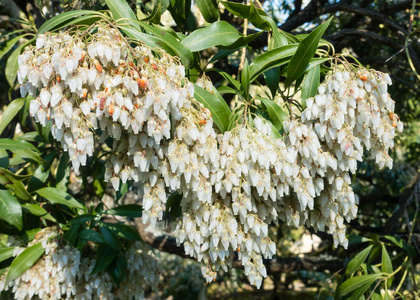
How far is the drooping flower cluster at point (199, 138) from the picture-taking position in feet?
3.69

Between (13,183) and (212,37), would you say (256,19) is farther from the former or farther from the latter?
(13,183)

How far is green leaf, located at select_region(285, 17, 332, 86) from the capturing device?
137 centimetres

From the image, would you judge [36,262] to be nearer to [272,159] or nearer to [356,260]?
[272,159]

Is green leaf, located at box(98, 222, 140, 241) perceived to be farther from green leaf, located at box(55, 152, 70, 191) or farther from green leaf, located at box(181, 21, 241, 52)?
green leaf, located at box(181, 21, 241, 52)

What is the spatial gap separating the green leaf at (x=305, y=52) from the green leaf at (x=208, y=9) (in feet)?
1.43

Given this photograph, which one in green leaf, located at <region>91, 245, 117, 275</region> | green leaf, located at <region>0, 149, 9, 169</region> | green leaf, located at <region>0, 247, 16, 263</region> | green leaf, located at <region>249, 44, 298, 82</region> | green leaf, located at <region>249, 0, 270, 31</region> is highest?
green leaf, located at <region>249, 0, 270, 31</region>

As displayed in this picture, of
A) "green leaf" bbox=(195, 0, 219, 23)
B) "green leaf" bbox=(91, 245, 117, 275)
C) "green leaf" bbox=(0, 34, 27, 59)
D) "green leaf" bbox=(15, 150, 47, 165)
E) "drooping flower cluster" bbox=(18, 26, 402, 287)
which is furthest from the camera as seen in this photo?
"green leaf" bbox=(0, 34, 27, 59)

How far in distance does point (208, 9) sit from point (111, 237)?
1.21 meters

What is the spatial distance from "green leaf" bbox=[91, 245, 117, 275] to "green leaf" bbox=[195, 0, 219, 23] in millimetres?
1217

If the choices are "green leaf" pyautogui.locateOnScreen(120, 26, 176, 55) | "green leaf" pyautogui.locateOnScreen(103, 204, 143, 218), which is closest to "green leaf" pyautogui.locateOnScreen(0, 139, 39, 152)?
"green leaf" pyautogui.locateOnScreen(103, 204, 143, 218)

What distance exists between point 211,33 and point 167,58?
29 centimetres

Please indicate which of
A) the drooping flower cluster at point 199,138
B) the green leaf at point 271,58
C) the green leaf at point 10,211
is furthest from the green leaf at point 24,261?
the green leaf at point 271,58

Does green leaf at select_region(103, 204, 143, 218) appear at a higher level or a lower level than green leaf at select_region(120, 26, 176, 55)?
lower

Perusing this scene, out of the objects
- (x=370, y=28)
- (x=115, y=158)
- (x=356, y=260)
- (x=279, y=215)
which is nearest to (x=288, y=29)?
(x=370, y=28)
